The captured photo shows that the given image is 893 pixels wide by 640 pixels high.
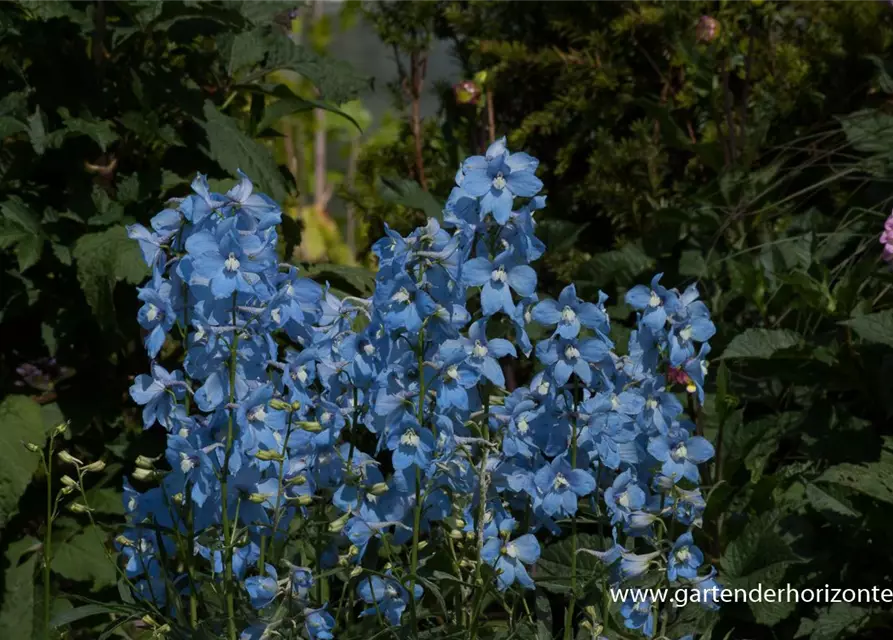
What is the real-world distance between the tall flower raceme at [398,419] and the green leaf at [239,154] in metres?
0.97

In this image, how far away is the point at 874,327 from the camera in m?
2.63

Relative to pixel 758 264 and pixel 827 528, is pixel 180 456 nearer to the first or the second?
pixel 827 528

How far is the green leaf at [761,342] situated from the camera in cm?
276

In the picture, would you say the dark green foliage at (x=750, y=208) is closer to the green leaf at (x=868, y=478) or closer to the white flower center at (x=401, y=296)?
the green leaf at (x=868, y=478)

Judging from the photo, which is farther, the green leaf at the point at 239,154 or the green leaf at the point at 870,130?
the green leaf at the point at 870,130

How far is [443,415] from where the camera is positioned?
6.04 feet

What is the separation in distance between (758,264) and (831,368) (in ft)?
1.20

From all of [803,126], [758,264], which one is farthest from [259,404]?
[803,126]

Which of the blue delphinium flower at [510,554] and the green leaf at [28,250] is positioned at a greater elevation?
the green leaf at [28,250]

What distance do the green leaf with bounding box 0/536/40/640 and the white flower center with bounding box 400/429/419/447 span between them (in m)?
1.46

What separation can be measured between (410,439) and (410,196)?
1.58 meters

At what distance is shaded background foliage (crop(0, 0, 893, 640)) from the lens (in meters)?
2.69

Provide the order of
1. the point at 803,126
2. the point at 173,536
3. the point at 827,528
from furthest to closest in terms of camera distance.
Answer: the point at 803,126, the point at 827,528, the point at 173,536

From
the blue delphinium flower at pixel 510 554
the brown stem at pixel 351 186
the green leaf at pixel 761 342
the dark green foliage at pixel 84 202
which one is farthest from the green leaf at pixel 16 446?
the brown stem at pixel 351 186
